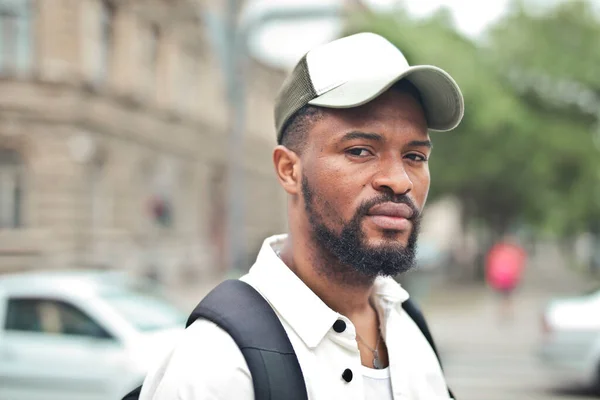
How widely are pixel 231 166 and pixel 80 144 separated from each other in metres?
9.15

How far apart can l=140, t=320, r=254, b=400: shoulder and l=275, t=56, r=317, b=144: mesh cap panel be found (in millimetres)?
490

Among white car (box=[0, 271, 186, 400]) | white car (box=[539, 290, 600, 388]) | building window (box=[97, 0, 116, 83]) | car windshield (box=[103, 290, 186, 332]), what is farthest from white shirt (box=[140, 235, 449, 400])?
building window (box=[97, 0, 116, 83])

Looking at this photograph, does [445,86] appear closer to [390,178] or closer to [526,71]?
[390,178]

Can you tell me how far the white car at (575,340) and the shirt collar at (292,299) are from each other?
8.19m

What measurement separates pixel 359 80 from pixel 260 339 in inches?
21.3

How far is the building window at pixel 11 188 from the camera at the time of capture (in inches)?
739

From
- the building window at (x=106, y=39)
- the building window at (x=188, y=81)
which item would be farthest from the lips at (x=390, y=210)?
the building window at (x=188, y=81)

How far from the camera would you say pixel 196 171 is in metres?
26.2

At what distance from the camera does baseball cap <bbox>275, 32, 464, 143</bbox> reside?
1.57m

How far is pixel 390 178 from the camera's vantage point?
161cm

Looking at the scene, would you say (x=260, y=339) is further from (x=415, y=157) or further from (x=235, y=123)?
(x=235, y=123)

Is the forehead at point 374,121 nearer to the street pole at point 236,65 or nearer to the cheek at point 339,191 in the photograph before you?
the cheek at point 339,191

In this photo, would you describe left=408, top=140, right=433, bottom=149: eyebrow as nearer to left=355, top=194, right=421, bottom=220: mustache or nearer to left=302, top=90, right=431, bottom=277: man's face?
left=302, top=90, right=431, bottom=277: man's face

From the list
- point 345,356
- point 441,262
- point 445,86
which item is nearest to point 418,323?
point 345,356
